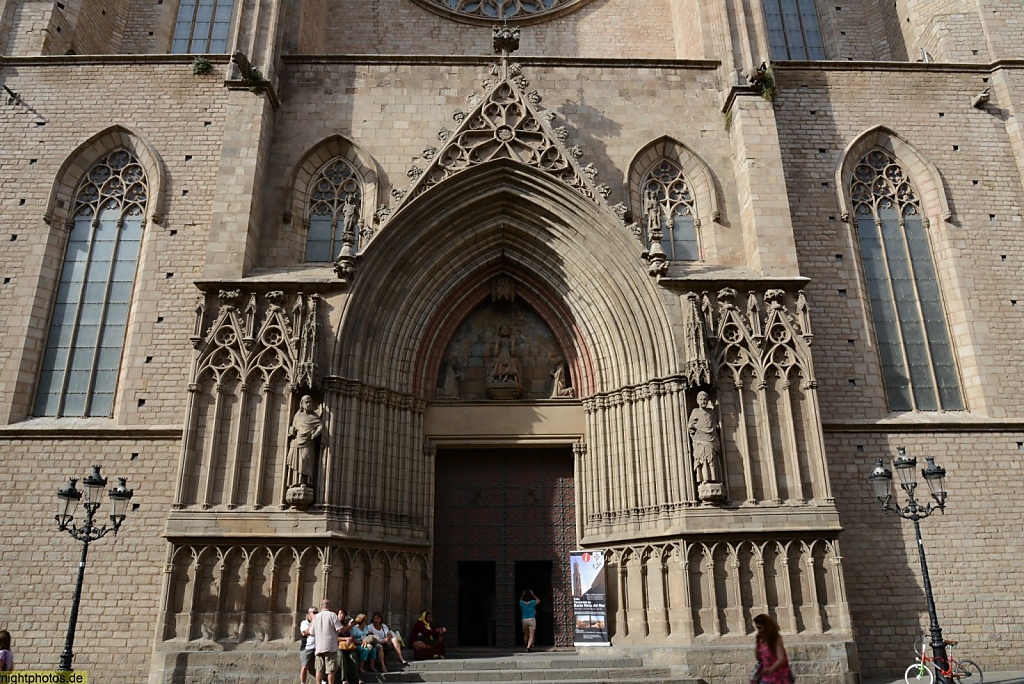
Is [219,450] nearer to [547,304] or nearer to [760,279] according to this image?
[547,304]

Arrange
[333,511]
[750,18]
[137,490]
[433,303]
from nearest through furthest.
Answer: [333,511], [137,490], [433,303], [750,18]

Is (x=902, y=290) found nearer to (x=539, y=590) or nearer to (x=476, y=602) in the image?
(x=539, y=590)

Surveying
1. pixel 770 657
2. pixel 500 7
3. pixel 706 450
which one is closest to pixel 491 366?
pixel 706 450

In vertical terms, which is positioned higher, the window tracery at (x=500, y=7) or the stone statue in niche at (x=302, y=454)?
the window tracery at (x=500, y=7)

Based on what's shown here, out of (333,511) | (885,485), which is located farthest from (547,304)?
(885,485)

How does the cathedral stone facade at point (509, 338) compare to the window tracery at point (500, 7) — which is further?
the window tracery at point (500, 7)

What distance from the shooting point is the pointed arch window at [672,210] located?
48.0 ft

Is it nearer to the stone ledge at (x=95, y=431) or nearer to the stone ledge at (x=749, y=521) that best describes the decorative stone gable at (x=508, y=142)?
the stone ledge at (x=749, y=521)

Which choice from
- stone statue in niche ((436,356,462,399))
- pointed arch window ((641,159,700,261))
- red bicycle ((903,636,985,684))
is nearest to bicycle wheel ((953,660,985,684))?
red bicycle ((903,636,985,684))

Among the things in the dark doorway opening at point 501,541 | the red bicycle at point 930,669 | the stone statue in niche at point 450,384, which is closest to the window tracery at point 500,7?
the stone statue in niche at point 450,384

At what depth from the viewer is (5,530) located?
A: 40.7 feet

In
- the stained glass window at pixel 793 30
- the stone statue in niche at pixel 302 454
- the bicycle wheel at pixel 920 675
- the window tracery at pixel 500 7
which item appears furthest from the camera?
the stained glass window at pixel 793 30

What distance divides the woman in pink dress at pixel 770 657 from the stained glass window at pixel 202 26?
18.8m

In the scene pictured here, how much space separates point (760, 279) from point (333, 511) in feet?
26.7
